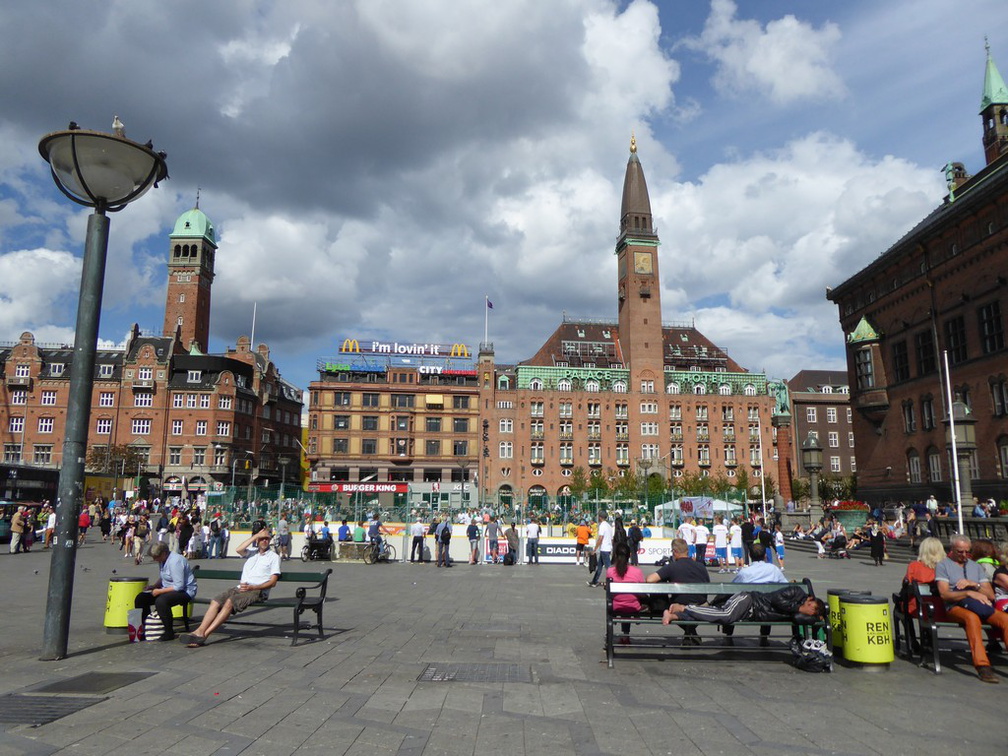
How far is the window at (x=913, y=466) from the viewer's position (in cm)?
4353

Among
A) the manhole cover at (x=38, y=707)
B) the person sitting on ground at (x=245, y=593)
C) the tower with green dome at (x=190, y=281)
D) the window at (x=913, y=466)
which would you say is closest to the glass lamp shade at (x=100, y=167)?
the person sitting on ground at (x=245, y=593)

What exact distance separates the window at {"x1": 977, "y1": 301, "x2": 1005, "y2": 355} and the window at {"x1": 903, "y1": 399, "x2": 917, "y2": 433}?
7.96 meters

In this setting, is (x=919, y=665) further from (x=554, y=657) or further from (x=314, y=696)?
(x=314, y=696)

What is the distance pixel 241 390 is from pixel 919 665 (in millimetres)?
82054

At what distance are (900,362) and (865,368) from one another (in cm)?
282

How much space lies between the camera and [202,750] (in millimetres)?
5457

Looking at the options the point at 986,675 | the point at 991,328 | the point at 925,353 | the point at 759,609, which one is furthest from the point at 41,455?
the point at 986,675

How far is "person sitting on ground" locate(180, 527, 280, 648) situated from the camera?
972 centimetres

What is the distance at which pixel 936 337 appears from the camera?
41.3 meters

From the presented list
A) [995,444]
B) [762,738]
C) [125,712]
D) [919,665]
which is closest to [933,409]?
[995,444]

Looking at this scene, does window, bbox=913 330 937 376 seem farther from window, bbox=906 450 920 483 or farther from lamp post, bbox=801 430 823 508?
lamp post, bbox=801 430 823 508

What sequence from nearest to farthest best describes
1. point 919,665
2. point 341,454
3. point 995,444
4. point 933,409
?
point 919,665, point 995,444, point 933,409, point 341,454

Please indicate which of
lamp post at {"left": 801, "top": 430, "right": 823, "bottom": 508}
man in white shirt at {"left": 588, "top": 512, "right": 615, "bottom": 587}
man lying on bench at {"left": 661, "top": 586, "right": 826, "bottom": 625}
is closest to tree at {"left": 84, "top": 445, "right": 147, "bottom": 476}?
lamp post at {"left": 801, "top": 430, "right": 823, "bottom": 508}

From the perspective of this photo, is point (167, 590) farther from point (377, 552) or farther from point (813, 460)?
point (813, 460)
